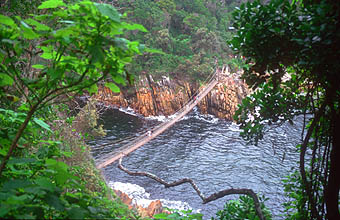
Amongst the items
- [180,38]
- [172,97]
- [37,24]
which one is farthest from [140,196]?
[180,38]

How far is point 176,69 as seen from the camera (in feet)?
52.0

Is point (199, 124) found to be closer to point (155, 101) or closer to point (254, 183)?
point (155, 101)

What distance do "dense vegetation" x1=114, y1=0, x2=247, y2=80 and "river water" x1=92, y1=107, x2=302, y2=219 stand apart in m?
5.19

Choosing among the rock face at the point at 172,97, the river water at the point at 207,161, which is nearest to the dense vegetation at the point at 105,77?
the river water at the point at 207,161

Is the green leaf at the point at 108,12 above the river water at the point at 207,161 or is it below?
above

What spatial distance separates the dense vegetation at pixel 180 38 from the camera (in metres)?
15.7

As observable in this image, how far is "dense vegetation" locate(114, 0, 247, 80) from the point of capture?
15.7 metres

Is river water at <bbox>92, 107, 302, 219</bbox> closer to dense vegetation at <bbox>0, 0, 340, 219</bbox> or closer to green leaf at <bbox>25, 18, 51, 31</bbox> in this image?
dense vegetation at <bbox>0, 0, 340, 219</bbox>

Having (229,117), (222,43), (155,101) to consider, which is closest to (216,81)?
(229,117)

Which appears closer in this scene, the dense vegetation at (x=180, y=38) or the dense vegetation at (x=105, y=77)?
the dense vegetation at (x=105, y=77)

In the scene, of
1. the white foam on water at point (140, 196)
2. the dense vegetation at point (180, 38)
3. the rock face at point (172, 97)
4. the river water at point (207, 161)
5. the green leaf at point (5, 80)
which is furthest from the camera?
the dense vegetation at point (180, 38)

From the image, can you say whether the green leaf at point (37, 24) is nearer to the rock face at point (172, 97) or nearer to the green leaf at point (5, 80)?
the green leaf at point (5, 80)

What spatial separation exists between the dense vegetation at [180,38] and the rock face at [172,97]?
873 millimetres

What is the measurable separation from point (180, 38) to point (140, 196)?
1342cm
